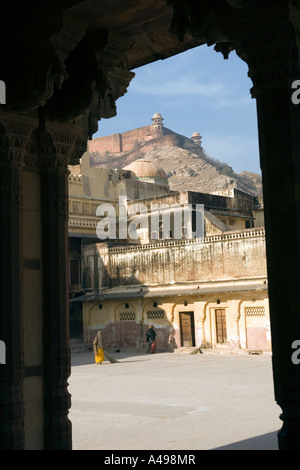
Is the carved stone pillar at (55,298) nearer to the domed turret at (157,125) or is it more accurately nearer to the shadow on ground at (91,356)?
the shadow on ground at (91,356)

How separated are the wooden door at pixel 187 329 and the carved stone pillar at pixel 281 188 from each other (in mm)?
23743

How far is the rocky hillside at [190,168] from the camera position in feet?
347

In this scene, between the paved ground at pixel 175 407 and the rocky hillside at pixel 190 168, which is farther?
the rocky hillside at pixel 190 168

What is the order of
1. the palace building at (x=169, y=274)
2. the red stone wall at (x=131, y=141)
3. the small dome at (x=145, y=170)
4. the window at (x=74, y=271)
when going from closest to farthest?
the palace building at (x=169, y=274), the window at (x=74, y=271), the small dome at (x=145, y=170), the red stone wall at (x=131, y=141)

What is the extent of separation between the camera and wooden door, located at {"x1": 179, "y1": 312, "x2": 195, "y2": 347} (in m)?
26.7

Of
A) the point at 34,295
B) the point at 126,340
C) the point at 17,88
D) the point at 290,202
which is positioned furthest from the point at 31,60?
the point at 126,340

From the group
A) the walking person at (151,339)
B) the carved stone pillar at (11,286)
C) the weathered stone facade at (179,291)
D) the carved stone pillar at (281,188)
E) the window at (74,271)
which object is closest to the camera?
the carved stone pillar at (281,188)

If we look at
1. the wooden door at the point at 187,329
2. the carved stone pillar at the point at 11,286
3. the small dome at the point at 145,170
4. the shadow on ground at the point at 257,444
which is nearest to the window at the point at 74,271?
the wooden door at the point at 187,329

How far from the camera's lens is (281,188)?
3240 millimetres

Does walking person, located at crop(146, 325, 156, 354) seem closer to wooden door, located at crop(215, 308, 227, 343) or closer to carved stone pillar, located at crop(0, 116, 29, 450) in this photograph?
wooden door, located at crop(215, 308, 227, 343)

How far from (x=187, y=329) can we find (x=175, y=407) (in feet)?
52.3

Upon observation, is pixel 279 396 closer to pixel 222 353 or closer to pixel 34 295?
pixel 34 295

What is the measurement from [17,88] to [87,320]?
87.6 ft

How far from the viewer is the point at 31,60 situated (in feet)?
14.6
